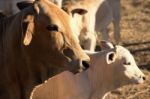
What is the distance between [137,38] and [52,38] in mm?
6013

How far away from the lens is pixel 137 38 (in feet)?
32.0

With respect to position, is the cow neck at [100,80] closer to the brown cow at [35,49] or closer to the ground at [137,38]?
the ground at [137,38]

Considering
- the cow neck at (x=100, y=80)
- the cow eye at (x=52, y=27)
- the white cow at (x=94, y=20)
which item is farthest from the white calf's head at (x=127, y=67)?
the cow eye at (x=52, y=27)

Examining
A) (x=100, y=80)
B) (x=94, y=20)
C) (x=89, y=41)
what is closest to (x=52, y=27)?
(x=100, y=80)

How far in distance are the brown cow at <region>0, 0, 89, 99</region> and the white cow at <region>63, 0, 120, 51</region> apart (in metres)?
3.04

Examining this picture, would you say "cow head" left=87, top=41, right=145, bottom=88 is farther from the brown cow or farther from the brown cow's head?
the brown cow's head

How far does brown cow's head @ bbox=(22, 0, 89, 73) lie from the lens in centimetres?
384

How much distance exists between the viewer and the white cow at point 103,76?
5.97 m

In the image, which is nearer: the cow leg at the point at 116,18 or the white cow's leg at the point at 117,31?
the cow leg at the point at 116,18

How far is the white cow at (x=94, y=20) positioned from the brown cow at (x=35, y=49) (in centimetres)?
304

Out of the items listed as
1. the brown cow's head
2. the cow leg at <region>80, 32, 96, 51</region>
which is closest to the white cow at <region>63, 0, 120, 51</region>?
the cow leg at <region>80, 32, 96, 51</region>

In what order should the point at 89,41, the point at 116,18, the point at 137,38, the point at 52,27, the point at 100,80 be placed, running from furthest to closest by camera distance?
the point at 137,38, the point at 116,18, the point at 89,41, the point at 100,80, the point at 52,27

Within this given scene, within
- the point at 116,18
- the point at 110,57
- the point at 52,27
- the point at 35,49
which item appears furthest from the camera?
the point at 116,18

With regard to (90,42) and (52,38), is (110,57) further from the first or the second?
(52,38)
